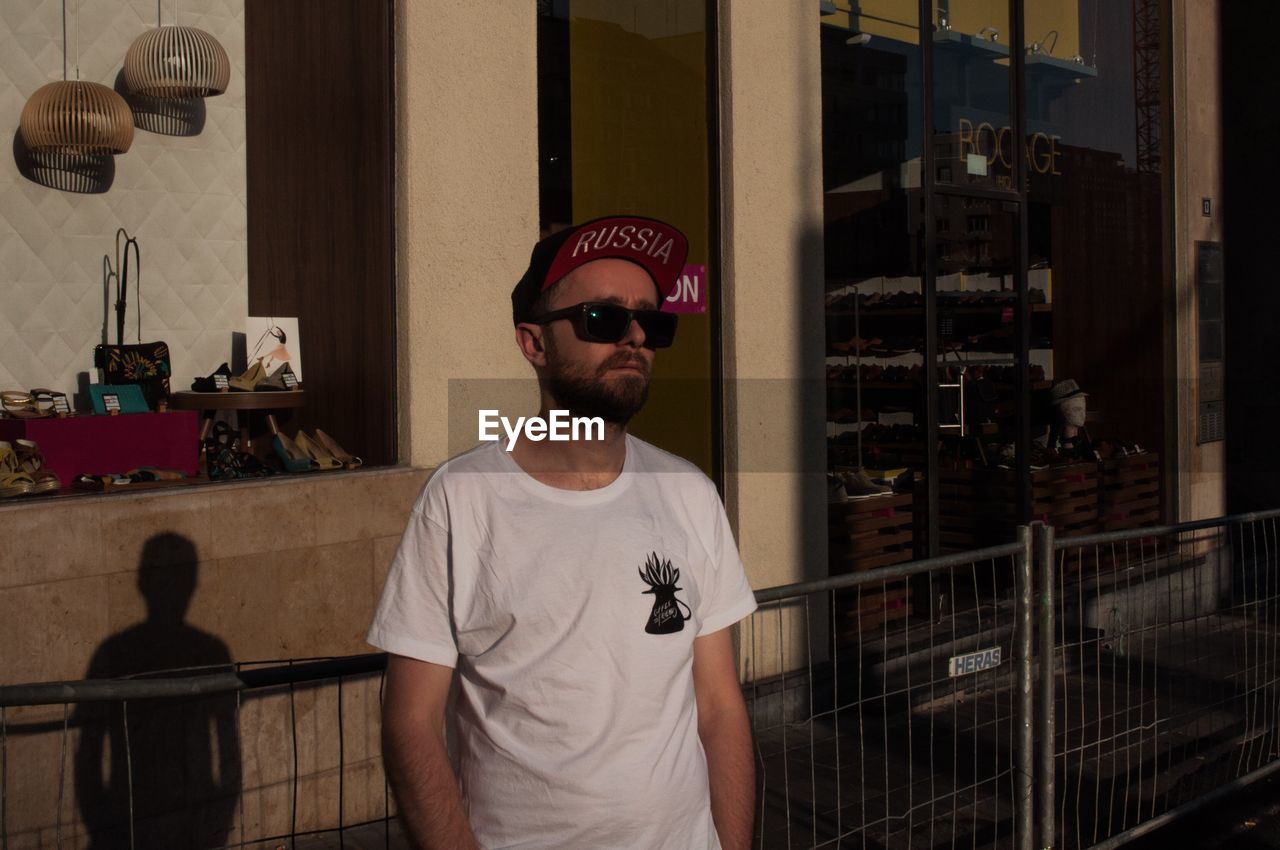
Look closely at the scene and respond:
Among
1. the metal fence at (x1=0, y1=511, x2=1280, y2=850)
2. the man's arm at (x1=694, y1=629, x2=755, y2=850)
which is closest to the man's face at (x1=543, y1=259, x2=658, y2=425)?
the man's arm at (x1=694, y1=629, x2=755, y2=850)

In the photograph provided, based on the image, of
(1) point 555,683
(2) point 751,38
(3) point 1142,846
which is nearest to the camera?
(1) point 555,683

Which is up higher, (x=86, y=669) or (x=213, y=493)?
(x=213, y=493)

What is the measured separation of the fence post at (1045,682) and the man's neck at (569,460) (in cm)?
261

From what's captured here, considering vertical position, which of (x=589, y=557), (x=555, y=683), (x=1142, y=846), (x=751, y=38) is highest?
(x=751, y=38)

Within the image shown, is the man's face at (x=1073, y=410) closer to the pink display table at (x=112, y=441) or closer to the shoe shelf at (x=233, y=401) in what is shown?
the shoe shelf at (x=233, y=401)

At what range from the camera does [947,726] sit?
184 inches

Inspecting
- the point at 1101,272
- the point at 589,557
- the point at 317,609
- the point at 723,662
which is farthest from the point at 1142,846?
the point at 1101,272

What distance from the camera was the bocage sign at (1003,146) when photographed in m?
9.05

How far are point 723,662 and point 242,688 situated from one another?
1070 millimetres

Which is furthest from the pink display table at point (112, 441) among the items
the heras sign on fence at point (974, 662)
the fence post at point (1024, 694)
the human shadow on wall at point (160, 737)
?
the fence post at point (1024, 694)

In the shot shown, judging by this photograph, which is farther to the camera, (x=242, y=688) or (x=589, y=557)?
(x=242, y=688)

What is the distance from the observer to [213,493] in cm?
515

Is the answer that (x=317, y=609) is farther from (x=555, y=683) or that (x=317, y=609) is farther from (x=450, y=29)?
(x=555, y=683)

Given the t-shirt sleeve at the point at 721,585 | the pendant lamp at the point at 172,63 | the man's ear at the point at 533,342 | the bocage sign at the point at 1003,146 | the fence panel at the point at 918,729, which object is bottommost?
the fence panel at the point at 918,729
